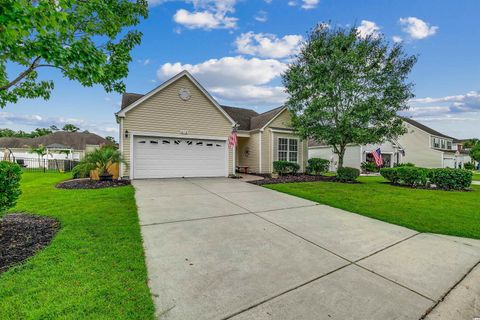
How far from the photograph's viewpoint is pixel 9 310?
190 cm

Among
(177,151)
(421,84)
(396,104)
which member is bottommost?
(177,151)

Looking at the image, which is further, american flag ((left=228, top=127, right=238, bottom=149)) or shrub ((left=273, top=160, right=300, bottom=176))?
shrub ((left=273, top=160, right=300, bottom=176))

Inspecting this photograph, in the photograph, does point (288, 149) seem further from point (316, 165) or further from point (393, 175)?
point (393, 175)

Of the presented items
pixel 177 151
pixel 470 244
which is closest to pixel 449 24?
pixel 470 244

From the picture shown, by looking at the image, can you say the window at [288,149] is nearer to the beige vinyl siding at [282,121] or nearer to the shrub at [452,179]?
the beige vinyl siding at [282,121]

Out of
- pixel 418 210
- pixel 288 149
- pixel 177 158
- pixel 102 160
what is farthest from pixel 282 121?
pixel 102 160

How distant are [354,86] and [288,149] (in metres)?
5.67

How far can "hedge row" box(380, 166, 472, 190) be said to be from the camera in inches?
419

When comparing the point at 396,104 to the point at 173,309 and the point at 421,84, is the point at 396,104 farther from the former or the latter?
the point at 173,309

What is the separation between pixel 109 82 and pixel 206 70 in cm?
1329

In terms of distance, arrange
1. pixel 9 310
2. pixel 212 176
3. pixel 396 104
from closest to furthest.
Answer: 1. pixel 9 310
2. pixel 396 104
3. pixel 212 176

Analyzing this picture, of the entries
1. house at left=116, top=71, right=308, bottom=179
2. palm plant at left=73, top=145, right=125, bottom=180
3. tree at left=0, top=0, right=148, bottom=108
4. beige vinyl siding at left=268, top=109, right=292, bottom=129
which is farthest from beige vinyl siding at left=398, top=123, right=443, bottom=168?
tree at left=0, top=0, right=148, bottom=108

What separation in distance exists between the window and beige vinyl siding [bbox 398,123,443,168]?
20920 millimetres

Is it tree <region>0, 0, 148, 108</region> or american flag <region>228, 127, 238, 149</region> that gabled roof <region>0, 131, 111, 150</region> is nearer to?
american flag <region>228, 127, 238, 149</region>
